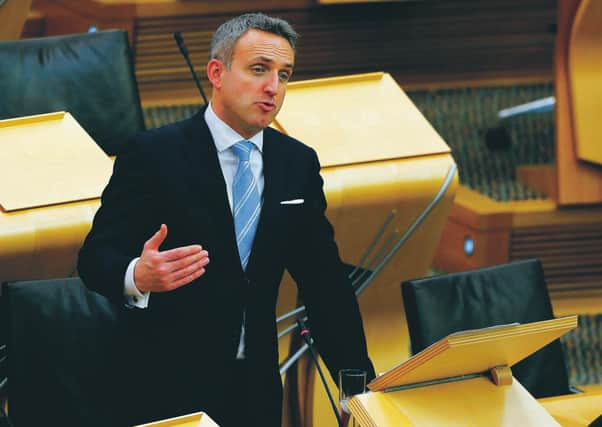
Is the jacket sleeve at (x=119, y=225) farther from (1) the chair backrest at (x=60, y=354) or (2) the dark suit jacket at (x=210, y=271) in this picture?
(1) the chair backrest at (x=60, y=354)

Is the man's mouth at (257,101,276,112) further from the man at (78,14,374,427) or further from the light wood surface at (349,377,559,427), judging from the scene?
the light wood surface at (349,377,559,427)

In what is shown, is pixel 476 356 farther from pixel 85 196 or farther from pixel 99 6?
pixel 99 6

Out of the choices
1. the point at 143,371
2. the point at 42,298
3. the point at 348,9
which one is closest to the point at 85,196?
the point at 42,298

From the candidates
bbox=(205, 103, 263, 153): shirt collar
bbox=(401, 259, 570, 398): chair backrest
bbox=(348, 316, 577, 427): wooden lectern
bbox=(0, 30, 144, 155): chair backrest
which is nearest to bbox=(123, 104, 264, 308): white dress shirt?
bbox=(205, 103, 263, 153): shirt collar

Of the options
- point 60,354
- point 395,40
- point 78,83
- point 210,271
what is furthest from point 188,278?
point 395,40

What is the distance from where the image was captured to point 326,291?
1216mm

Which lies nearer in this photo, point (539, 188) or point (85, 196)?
point (85, 196)

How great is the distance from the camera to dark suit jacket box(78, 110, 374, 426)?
1142 millimetres

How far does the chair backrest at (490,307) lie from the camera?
147cm

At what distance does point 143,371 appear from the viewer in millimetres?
1218

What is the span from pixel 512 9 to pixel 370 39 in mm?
336

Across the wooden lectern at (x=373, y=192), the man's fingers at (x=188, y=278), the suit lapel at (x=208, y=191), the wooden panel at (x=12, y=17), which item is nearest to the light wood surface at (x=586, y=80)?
the wooden lectern at (x=373, y=192)

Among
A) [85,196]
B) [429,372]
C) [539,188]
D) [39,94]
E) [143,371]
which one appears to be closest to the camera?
[429,372]

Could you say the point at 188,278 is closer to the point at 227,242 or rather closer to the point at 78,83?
the point at 227,242
